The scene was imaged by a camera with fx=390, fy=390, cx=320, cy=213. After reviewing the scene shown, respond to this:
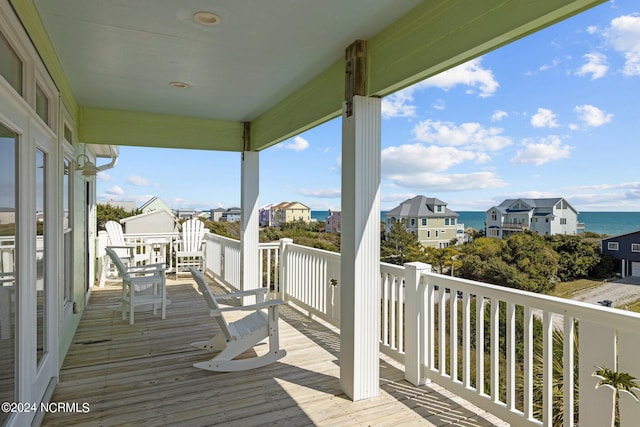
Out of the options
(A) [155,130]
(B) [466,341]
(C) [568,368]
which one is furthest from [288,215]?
(C) [568,368]

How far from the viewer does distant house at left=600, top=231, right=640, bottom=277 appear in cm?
330

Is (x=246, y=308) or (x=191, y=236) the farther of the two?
(x=191, y=236)

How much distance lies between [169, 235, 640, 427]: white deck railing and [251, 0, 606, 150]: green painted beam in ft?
4.72

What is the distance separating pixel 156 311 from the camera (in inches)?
217

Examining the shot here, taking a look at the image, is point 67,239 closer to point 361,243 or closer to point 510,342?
point 361,243

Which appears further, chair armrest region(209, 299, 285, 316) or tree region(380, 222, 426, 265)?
tree region(380, 222, 426, 265)

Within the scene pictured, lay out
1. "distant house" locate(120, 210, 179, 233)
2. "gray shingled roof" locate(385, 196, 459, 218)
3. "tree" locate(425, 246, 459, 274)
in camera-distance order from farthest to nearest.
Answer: "distant house" locate(120, 210, 179, 233)
"gray shingled roof" locate(385, 196, 459, 218)
"tree" locate(425, 246, 459, 274)

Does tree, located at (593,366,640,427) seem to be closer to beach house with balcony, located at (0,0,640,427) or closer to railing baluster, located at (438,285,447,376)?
beach house with balcony, located at (0,0,640,427)

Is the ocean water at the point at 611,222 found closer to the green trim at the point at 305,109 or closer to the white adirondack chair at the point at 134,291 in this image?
the green trim at the point at 305,109

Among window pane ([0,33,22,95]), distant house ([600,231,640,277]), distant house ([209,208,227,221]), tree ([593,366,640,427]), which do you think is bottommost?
tree ([593,366,640,427])

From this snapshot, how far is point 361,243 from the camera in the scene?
2963mm

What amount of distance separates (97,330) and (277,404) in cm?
297

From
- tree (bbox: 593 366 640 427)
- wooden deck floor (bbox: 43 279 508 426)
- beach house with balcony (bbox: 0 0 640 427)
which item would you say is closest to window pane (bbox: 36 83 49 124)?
beach house with balcony (bbox: 0 0 640 427)

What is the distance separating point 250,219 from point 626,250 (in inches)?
178
